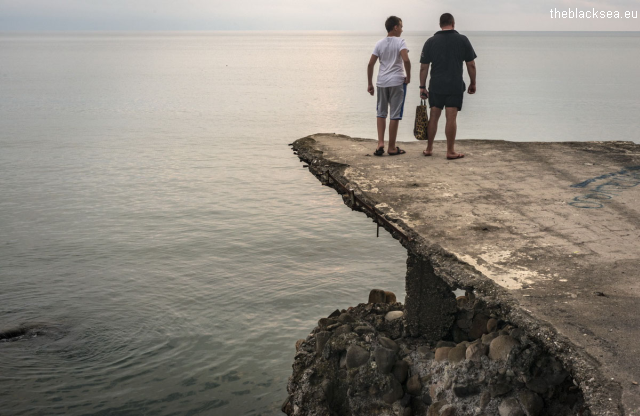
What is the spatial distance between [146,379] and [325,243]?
7.19m

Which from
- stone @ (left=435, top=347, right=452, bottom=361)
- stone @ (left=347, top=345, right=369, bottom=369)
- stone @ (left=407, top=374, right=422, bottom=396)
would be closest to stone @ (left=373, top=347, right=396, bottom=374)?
stone @ (left=347, top=345, right=369, bottom=369)

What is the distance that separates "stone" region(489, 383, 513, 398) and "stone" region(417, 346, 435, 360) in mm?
1429

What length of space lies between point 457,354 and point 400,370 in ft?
2.60

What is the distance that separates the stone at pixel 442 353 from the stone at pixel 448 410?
741mm

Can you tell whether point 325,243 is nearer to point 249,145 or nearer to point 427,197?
point 427,197

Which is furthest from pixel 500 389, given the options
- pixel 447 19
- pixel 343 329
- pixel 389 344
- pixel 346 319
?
pixel 447 19

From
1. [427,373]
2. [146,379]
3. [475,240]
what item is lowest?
[146,379]

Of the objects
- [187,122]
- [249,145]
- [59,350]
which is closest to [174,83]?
[187,122]

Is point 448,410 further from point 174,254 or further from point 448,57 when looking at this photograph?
point 174,254

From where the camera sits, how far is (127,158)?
87.4 feet

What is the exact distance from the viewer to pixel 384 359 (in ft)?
24.1

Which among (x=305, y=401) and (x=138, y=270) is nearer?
(x=305, y=401)

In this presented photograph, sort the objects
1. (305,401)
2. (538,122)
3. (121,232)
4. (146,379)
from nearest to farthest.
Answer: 1. (305,401)
2. (146,379)
3. (121,232)
4. (538,122)

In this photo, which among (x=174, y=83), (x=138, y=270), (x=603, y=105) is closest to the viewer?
(x=138, y=270)
